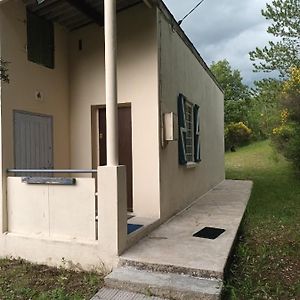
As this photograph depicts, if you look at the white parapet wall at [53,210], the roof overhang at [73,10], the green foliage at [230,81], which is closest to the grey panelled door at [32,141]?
the white parapet wall at [53,210]

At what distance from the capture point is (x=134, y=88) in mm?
5941

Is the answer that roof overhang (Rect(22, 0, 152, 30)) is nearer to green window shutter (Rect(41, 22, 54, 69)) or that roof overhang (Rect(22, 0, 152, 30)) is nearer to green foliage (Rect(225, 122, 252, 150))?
green window shutter (Rect(41, 22, 54, 69))

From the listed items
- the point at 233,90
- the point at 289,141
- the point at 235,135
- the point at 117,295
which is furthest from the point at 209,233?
the point at 233,90

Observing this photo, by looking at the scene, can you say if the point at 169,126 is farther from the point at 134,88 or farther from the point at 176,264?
the point at 176,264

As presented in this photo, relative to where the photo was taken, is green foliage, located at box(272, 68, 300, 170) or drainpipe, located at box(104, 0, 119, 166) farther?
green foliage, located at box(272, 68, 300, 170)

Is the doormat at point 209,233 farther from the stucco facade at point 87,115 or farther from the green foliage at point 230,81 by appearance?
the green foliage at point 230,81

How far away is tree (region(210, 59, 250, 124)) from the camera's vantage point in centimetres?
3150

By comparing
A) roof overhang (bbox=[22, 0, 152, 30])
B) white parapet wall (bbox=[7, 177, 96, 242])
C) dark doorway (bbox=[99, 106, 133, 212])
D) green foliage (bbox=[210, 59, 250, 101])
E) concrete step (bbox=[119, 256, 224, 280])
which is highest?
green foliage (bbox=[210, 59, 250, 101])

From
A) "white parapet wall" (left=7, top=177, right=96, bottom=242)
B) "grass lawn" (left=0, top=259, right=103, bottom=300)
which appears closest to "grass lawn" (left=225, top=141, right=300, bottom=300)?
"grass lawn" (left=0, top=259, right=103, bottom=300)

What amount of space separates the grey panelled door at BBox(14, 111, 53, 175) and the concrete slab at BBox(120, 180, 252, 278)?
7.67 feet

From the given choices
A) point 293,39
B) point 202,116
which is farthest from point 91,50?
point 293,39

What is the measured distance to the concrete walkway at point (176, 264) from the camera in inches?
135

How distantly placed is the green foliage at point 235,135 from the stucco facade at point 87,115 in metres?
20.4

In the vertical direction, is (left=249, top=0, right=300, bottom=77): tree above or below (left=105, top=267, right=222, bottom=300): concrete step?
above
